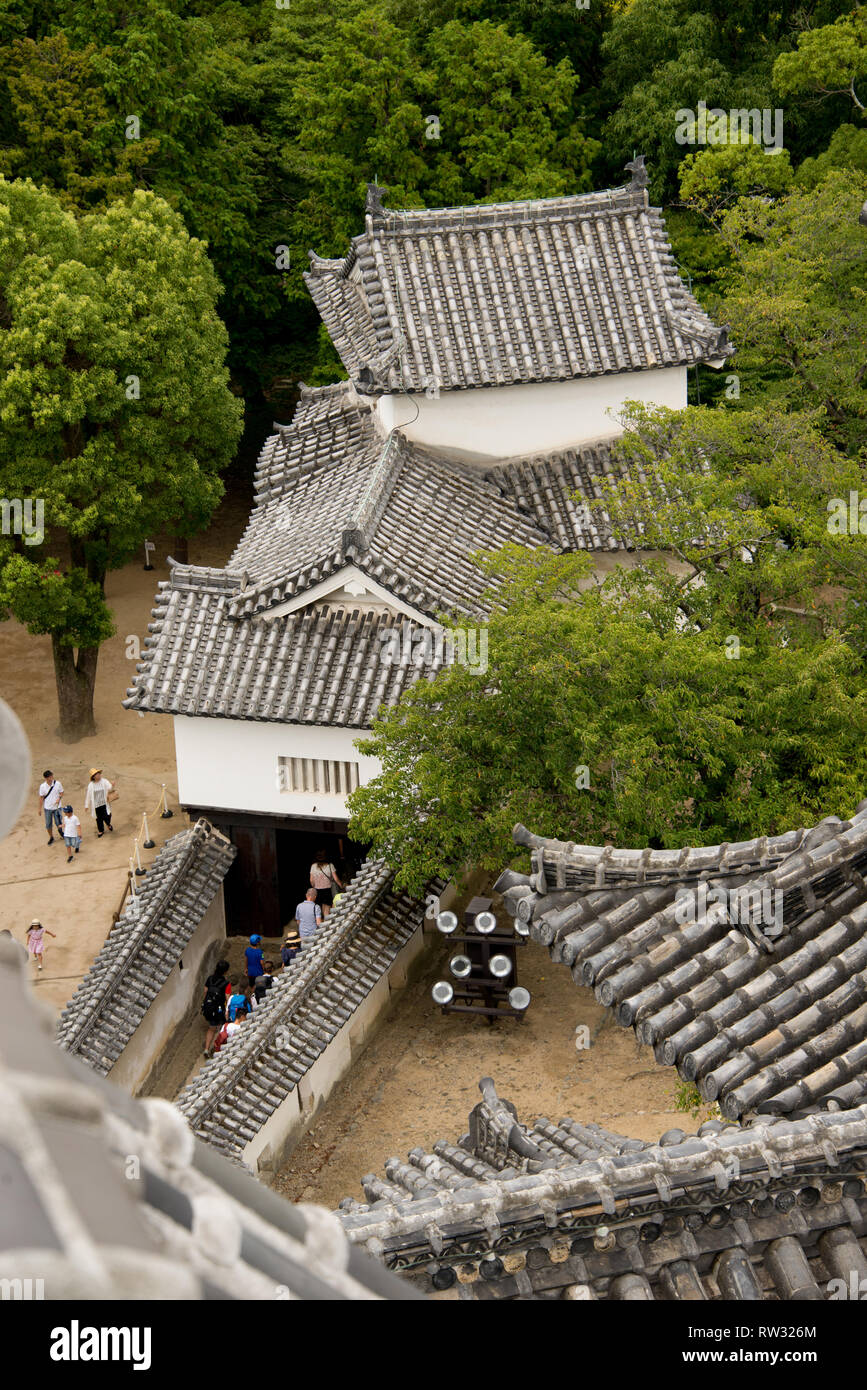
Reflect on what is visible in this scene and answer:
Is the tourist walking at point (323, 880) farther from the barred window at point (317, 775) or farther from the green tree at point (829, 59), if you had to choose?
the green tree at point (829, 59)

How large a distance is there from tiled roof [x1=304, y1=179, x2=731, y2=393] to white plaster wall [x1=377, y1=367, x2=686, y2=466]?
1.87ft

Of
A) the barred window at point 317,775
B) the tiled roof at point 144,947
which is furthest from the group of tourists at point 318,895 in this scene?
the tiled roof at point 144,947

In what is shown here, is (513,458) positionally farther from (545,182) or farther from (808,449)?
(545,182)

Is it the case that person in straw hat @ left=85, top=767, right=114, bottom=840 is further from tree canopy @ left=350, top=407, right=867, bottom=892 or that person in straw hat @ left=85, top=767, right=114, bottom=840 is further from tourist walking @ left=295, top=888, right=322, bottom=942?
tree canopy @ left=350, top=407, right=867, bottom=892

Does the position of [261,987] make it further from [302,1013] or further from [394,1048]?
[302,1013]

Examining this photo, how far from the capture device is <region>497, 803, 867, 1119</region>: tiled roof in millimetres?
10836

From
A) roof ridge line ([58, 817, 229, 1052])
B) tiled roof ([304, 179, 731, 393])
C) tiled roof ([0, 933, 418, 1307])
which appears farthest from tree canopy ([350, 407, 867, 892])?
tiled roof ([0, 933, 418, 1307])

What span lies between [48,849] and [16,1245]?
3324 centimetres

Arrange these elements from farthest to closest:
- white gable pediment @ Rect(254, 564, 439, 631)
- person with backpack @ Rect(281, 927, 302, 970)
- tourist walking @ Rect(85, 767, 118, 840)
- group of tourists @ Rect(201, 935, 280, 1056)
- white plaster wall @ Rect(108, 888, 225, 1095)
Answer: tourist walking @ Rect(85, 767, 118, 840) → white gable pediment @ Rect(254, 564, 439, 631) → person with backpack @ Rect(281, 927, 302, 970) → group of tourists @ Rect(201, 935, 280, 1056) → white plaster wall @ Rect(108, 888, 225, 1095)

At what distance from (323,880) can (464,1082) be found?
5417 mm

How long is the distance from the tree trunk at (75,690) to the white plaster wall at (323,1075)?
13441 millimetres

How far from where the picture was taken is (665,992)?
11.9m

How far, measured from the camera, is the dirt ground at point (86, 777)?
32125mm

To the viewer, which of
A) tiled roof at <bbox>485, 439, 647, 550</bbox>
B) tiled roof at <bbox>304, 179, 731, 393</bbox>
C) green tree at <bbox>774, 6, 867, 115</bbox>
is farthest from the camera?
green tree at <bbox>774, 6, 867, 115</bbox>
